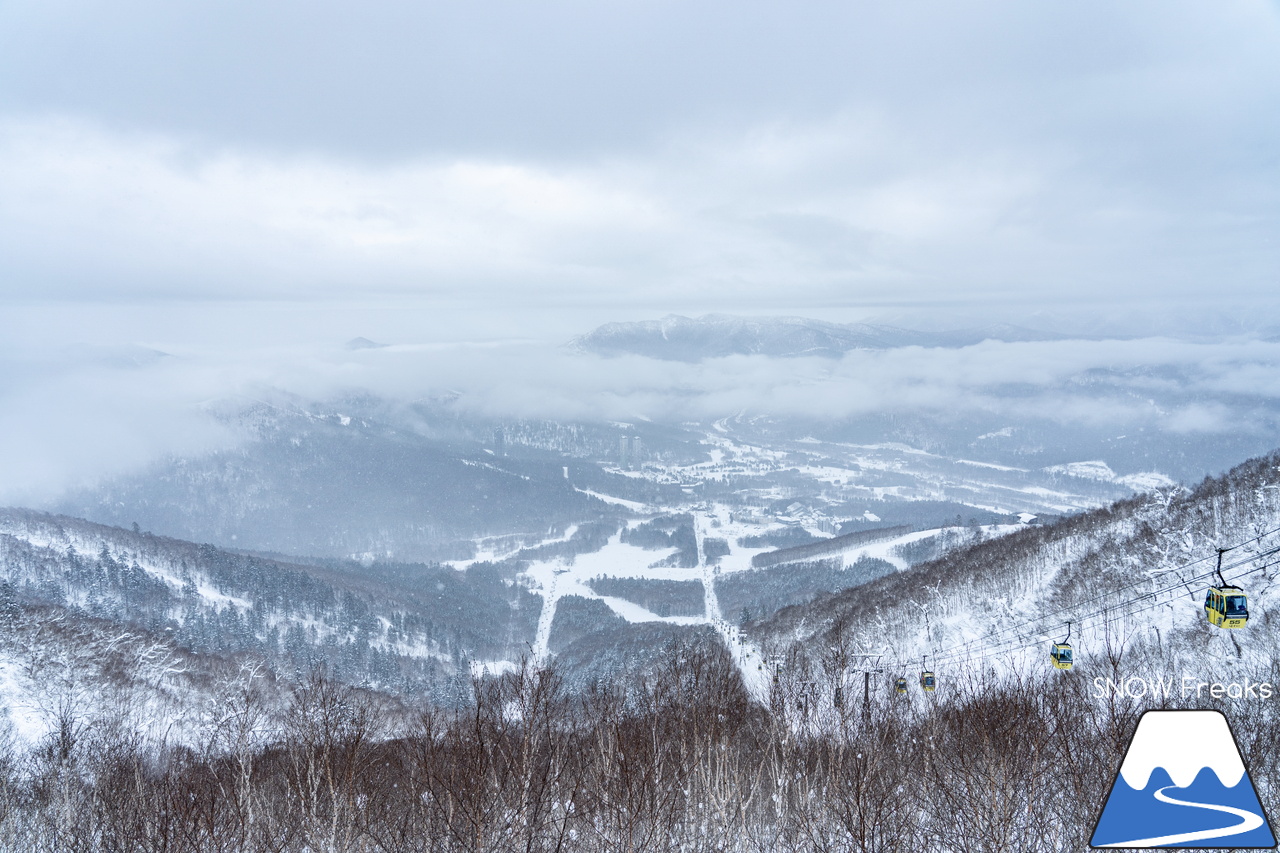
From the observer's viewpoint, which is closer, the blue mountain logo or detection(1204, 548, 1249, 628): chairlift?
the blue mountain logo

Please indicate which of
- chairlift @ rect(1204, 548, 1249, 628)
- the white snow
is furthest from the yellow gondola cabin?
the white snow

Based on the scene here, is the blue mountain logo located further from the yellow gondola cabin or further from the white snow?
the yellow gondola cabin

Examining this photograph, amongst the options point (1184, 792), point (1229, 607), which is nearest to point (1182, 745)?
point (1184, 792)

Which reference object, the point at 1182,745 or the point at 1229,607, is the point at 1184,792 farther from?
the point at 1229,607

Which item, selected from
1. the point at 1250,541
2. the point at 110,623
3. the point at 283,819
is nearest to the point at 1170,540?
the point at 1250,541

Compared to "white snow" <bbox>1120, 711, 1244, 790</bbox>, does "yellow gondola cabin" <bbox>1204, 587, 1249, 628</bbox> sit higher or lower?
lower

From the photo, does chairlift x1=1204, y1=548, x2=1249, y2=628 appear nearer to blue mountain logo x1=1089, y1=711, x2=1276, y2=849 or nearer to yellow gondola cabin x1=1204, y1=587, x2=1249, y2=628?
yellow gondola cabin x1=1204, y1=587, x2=1249, y2=628

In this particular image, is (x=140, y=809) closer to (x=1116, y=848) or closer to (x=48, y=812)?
(x=48, y=812)

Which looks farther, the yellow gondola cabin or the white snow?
the yellow gondola cabin

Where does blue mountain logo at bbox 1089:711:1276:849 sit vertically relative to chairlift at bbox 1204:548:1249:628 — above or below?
above
